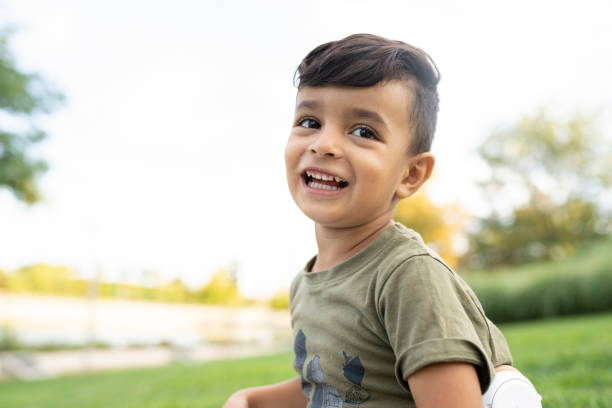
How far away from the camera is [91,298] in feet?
79.2

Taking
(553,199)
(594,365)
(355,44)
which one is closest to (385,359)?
(355,44)

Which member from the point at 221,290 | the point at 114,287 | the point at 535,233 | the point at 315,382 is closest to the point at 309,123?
the point at 315,382

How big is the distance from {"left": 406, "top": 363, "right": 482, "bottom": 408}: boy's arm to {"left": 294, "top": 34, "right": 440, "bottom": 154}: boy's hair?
55cm

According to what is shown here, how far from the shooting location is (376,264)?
1232mm

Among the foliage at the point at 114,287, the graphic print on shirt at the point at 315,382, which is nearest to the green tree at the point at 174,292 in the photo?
the foliage at the point at 114,287

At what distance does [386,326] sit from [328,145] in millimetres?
436

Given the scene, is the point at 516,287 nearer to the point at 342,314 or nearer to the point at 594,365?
the point at 594,365

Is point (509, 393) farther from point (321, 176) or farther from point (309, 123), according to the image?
point (309, 123)

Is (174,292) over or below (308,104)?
below

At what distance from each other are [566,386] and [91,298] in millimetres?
24247

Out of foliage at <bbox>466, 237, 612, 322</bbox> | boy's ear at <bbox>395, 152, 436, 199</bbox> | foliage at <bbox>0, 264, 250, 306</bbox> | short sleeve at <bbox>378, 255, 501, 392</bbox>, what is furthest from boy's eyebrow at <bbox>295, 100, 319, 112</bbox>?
foliage at <bbox>0, 264, 250, 306</bbox>

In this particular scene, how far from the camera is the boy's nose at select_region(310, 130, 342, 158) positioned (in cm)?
124

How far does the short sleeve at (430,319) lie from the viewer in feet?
3.25

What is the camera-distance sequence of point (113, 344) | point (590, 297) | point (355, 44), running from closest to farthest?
point (355, 44)
point (590, 297)
point (113, 344)
